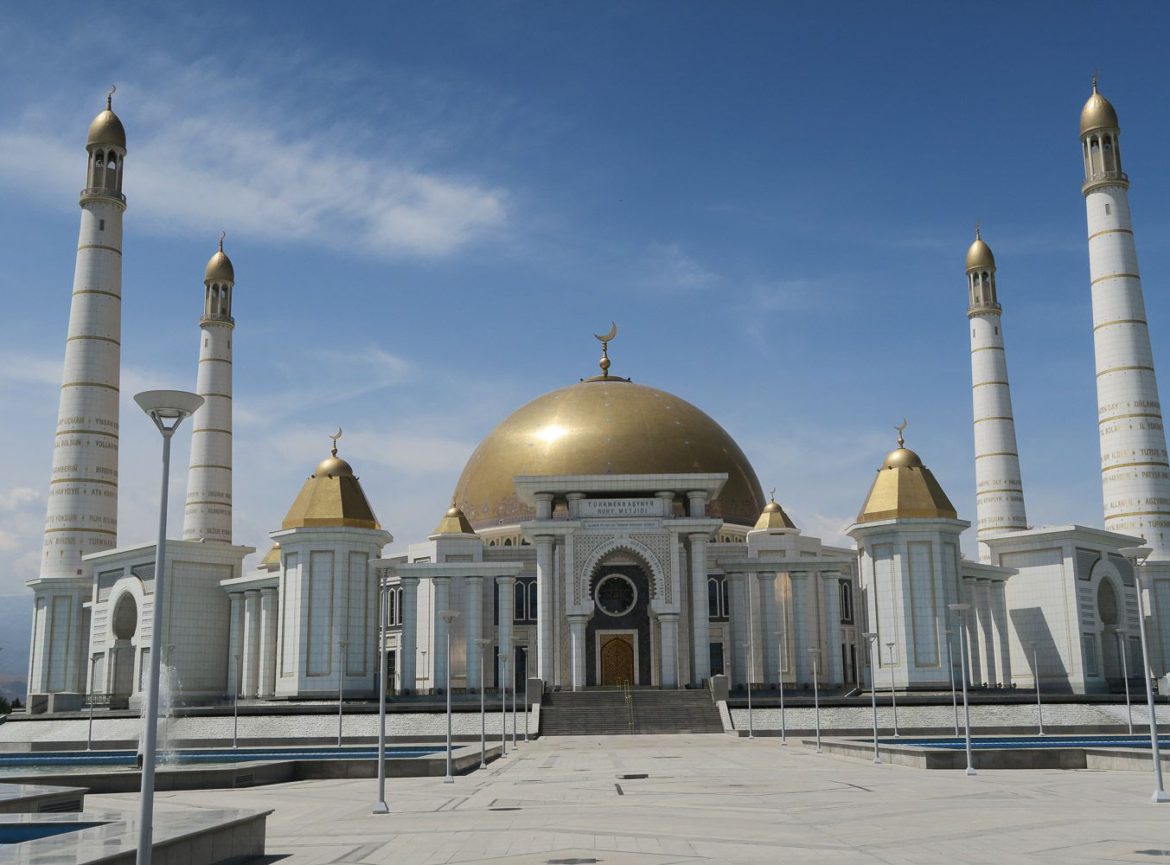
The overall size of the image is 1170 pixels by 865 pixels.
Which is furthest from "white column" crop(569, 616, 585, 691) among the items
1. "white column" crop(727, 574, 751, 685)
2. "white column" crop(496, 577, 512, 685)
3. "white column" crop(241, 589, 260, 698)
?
"white column" crop(241, 589, 260, 698)

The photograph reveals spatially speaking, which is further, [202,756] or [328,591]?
[328,591]

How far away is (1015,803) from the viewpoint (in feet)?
53.9

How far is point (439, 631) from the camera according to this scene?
4491 cm

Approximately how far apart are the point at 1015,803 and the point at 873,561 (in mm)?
29857

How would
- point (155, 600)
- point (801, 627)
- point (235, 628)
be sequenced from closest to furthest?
point (155, 600) → point (801, 627) → point (235, 628)

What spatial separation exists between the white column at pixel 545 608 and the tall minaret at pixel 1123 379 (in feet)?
76.0

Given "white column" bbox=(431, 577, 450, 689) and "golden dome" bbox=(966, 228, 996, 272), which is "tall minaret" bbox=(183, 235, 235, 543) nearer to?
"white column" bbox=(431, 577, 450, 689)

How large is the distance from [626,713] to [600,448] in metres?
18.5

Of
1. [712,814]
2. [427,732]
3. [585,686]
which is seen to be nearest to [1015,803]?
[712,814]

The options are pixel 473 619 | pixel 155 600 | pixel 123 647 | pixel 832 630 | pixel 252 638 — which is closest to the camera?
pixel 155 600

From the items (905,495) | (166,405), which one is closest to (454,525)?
(905,495)

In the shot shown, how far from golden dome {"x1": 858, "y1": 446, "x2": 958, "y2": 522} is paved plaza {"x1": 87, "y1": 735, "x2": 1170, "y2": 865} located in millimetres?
22449

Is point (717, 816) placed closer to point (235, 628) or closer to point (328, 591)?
point (328, 591)

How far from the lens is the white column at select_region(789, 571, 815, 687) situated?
152 feet
